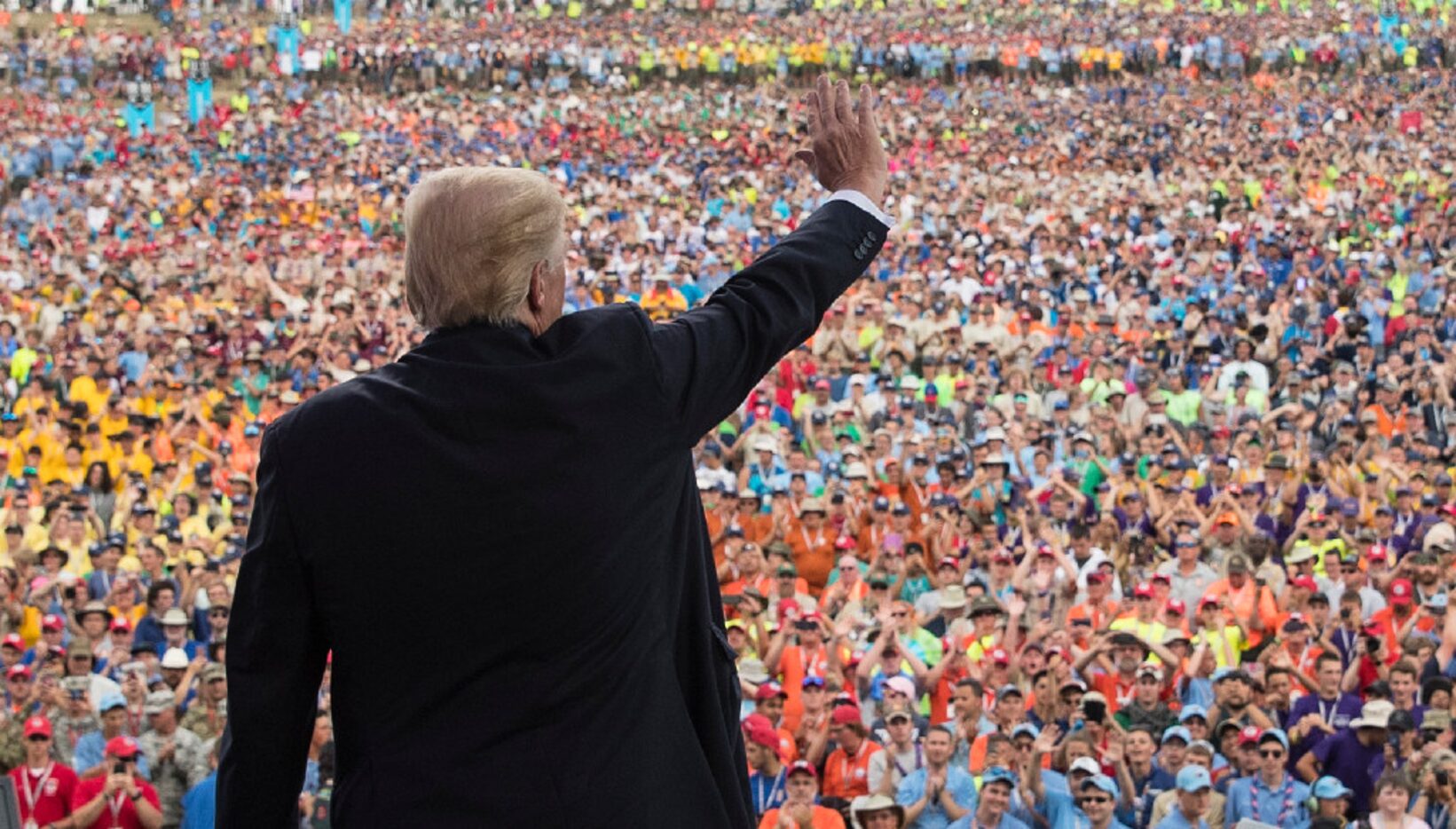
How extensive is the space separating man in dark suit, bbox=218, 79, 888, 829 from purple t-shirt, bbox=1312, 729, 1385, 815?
247 inches

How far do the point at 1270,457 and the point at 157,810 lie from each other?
6.67 m

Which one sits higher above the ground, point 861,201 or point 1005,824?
point 861,201

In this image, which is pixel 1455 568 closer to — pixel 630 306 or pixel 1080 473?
pixel 1080 473

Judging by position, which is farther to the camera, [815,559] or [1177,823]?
[815,559]

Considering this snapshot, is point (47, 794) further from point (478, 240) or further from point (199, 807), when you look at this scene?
point (478, 240)

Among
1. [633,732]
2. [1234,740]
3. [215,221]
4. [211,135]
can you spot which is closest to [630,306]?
[633,732]

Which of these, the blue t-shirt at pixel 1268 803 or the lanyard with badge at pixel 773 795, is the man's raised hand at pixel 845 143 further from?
the blue t-shirt at pixel 1268 803

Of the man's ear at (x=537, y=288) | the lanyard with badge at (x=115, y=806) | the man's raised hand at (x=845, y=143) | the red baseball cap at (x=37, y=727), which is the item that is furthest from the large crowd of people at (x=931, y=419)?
the man's ear at (x=537, y=288)

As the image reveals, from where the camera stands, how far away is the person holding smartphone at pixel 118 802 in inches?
288

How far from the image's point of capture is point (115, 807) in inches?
288

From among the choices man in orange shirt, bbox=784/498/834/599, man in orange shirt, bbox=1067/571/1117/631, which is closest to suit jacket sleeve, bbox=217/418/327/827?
man in orange shirt, bbox=1067/571/1117/631

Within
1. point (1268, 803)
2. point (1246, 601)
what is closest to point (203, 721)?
point (1268, 803)

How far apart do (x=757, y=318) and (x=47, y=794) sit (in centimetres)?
634

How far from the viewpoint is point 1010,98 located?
28672mm
